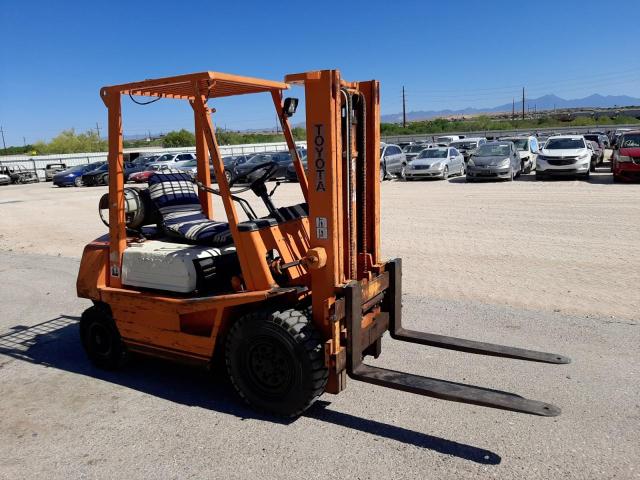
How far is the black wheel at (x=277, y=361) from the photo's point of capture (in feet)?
12.7

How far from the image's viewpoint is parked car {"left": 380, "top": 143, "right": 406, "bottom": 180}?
2478cm

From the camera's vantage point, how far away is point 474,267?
328 inches

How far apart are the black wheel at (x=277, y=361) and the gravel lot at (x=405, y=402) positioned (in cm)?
17

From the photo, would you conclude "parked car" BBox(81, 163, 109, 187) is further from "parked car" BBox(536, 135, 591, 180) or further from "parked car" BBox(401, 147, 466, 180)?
"parked car" BBox(536, 135, 591, 180)

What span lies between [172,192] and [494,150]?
19259 mm

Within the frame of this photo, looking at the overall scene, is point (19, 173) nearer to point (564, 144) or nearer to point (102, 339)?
point (564, 144)

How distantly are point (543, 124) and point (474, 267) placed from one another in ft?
241

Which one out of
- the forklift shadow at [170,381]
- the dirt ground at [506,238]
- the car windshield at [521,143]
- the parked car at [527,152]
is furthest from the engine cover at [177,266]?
the car windshield at [521,143]

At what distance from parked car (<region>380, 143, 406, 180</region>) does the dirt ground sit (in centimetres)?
454

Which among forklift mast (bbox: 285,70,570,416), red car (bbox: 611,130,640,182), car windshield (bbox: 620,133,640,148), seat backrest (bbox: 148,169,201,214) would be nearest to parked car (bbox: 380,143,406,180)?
red car (bbox: 611,130,640,182)

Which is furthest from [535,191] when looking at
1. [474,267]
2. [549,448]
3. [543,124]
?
[543,124]

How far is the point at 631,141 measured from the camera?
1909 centimetres

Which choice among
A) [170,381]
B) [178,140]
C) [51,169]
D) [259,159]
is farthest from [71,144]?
[170,381]

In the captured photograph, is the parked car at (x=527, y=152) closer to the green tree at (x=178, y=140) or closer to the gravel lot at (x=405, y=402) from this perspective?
the gravel lot at (x=405, y=402)
